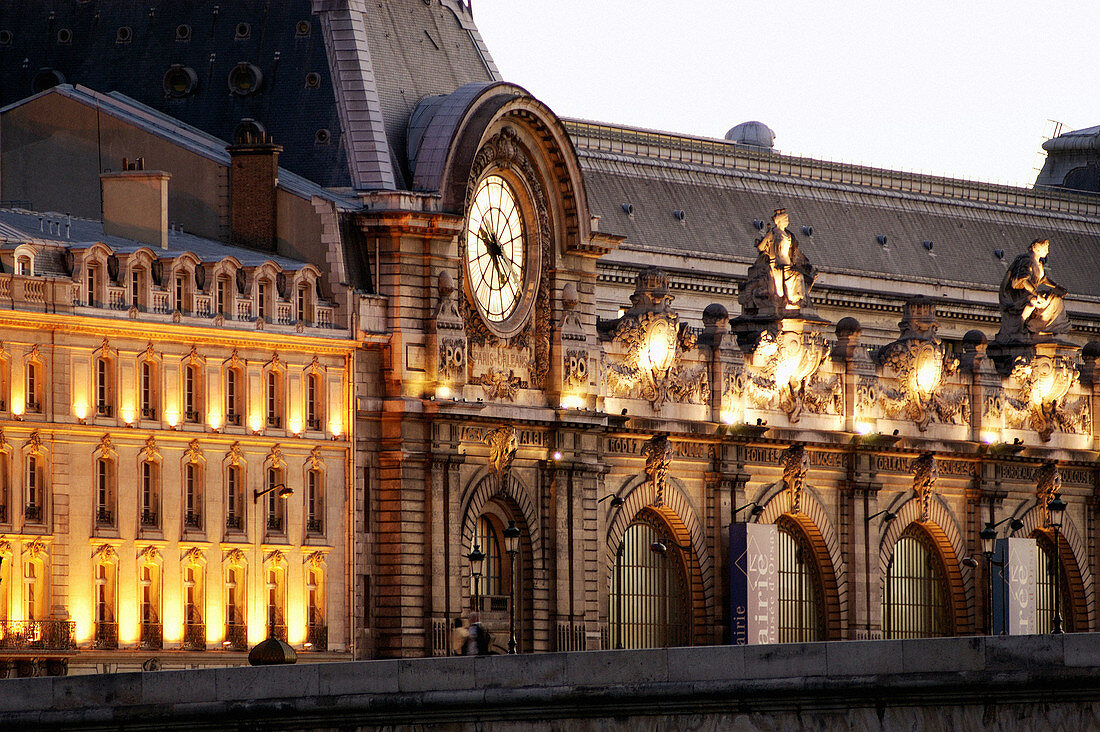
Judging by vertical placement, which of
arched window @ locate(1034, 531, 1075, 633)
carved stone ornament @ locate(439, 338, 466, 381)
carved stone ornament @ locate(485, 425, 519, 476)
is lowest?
arched window @ locate(1034, 531, 1075, 633)

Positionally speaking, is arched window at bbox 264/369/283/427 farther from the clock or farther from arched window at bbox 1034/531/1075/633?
arched window at bbox 1034/531/1075/633

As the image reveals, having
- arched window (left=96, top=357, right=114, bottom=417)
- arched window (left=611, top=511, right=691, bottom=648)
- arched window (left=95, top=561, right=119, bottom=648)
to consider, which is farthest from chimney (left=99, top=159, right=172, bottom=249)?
arched window (left=611, top=511, right=691, bottom=648)

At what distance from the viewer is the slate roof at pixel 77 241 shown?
113 metres

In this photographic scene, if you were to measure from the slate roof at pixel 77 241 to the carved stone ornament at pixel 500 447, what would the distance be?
35.0ft

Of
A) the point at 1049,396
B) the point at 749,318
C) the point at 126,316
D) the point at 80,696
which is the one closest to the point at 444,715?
the point at 80,696

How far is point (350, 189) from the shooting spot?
127312 millimetres

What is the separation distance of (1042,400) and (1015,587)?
10.6 metres

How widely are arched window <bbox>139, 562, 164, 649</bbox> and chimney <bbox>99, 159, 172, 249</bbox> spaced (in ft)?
38.3

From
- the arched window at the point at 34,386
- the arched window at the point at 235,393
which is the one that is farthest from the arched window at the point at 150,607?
the arched window at the point at 235,393

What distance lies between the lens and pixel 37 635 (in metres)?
110

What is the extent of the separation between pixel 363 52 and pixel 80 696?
49480 millimetres

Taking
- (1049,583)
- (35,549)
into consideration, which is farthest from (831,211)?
(35,549)

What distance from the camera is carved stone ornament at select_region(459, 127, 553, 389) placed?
130625 millimetres

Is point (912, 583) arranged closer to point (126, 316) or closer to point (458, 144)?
point (458, 144)
